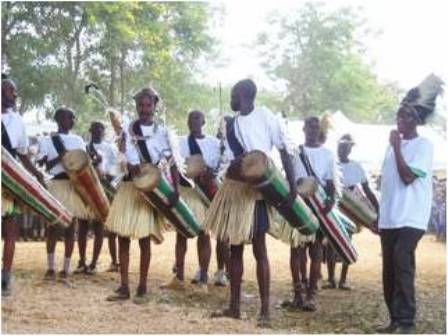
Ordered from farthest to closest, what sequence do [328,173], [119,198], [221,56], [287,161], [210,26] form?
[221,56] → [210,26] → [328,173] → [119,198] → [287,161]

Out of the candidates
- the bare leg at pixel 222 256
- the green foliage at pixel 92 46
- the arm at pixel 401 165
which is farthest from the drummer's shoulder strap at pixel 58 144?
the green foliage at pixel 92 46

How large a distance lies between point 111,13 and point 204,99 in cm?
843

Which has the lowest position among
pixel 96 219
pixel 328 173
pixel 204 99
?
pixel 96 219

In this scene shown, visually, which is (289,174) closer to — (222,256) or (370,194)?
(222,256)

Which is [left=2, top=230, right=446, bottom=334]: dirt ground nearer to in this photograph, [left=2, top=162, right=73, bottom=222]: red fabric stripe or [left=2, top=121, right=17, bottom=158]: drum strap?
[left=2, top=162, right=73, bottom=222]: red fabric stripe

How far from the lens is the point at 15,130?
6062mm

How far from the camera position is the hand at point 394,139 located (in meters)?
5.67

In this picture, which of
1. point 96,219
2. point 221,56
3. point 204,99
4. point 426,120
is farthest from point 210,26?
point 426,120

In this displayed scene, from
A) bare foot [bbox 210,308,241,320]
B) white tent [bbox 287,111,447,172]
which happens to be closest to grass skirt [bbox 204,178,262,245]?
bare foot [bbox 210,308,241,320]

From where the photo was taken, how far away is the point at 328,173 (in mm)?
6934

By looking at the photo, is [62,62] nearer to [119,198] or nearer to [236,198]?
[119,198]

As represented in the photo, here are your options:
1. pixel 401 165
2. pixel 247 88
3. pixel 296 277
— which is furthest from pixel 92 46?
pixel 401 165

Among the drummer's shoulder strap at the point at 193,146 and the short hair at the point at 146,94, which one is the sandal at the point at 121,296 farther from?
the drummer's shoulder strap at the point at 193,146

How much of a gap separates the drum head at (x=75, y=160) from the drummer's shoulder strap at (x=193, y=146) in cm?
114
